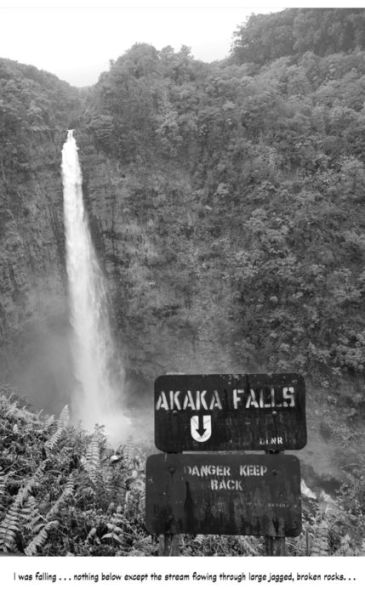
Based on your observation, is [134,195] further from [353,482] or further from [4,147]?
[353,482]

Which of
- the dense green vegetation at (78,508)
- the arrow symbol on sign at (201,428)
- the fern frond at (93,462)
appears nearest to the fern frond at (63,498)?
the dense green vegetation at (78,508)

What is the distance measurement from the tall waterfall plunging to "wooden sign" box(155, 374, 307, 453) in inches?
587

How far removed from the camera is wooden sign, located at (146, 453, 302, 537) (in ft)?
10.3

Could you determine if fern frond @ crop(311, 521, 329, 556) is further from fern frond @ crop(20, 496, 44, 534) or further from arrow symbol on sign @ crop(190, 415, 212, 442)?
fern frond @ crop(20, 496, 44, 534)

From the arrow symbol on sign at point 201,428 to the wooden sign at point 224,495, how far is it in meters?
0.12

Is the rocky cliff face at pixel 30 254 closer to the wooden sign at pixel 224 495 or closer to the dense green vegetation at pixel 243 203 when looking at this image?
the dense green vegetation at pixel 243 203

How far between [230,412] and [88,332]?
15.1m

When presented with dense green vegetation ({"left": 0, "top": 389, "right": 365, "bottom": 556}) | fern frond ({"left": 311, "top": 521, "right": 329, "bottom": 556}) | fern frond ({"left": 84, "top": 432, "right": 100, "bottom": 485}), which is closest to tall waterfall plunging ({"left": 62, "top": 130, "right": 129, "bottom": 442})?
dense green vegetation ({"left": 0, "top": 389, "right": 365, "bottom": 556})

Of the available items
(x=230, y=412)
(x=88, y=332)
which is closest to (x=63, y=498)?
(x=230, y=412)

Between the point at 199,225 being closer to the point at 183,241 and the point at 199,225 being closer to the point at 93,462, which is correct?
the point at 183,241

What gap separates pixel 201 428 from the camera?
3.26 m
